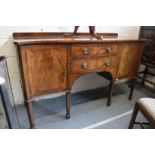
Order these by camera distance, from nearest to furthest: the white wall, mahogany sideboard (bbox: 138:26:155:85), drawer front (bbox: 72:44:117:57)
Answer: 1. drawer front (bbox: 72:44:117:57)
2. the white wall
3. mahogany sideboard (bbox: 138:26:155:85)

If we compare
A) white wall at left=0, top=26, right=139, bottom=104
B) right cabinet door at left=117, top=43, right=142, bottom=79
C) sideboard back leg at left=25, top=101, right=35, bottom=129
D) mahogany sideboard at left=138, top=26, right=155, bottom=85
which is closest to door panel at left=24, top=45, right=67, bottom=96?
sideboard back leg at left=25, top=101, right=35, bottom=129

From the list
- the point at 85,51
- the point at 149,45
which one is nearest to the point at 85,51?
the point at 85,51

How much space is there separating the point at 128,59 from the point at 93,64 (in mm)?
A: 544

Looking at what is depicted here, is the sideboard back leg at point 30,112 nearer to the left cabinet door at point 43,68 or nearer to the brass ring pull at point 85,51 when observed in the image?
the left cabinet door at point 43,68

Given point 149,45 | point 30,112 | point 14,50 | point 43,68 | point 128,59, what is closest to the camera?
point 43,68

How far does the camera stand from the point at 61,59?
1.39 m

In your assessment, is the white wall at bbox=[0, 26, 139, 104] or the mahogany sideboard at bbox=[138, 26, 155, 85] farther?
the mahogany sideboard at bbox=[138, 26, 155, 85]

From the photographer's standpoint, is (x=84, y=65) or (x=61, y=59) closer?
(x=61, y=59)

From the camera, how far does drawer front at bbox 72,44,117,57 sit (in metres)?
1.43

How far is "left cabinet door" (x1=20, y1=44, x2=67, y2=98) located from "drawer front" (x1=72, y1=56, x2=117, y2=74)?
4.9 inches

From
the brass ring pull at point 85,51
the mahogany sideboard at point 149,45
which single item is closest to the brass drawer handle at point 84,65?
the brass ring pull at point 85,51

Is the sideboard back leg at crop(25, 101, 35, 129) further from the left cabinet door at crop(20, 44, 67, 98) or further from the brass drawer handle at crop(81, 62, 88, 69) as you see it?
the brass drawer handle at crop(81, 62, 88, 69)

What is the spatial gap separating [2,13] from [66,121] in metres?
1.26

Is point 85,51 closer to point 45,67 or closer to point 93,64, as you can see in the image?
point 93,64
